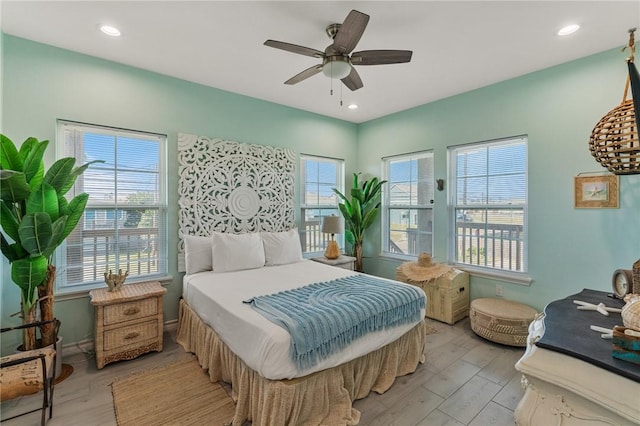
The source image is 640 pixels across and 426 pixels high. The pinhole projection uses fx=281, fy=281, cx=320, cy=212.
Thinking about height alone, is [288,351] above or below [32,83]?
below

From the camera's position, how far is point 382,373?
7.43 feet

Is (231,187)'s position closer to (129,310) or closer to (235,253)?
(235,253)

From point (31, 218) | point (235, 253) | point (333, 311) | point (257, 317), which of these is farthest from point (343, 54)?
point (31, 218)

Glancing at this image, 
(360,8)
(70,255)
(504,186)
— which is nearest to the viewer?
(360,8)

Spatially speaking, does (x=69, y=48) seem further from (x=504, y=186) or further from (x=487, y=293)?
(x=487, y=293)

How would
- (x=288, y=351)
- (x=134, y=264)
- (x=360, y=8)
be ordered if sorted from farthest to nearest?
1. (x=134, y=264)
2. (x=360, y=8)
3. (x=288, y=351)

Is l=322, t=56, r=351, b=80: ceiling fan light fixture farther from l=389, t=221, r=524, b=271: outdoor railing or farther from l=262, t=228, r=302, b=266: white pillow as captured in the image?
l=389, t=221, r=524, b=271: outdoor railing

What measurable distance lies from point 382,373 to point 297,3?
114 inches

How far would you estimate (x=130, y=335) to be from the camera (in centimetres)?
256

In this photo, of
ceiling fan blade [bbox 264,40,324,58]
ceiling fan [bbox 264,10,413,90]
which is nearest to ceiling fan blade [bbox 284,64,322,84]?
ceiling fan [bbox 264,10,413,90]

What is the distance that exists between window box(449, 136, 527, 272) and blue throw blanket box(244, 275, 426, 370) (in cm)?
161

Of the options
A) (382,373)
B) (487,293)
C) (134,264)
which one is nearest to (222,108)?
(134,264)

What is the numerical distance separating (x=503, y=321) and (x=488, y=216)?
1.32 m

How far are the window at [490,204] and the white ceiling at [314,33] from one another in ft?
2.87
